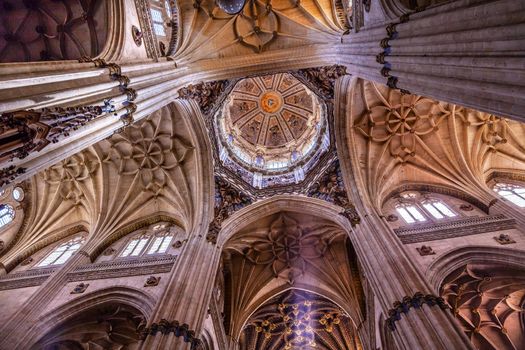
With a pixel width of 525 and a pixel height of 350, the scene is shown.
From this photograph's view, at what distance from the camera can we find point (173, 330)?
7359 millimetres

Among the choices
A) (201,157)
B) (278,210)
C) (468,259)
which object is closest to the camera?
(468,259)

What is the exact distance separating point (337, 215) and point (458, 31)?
8670 mm

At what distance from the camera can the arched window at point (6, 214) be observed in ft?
43.5

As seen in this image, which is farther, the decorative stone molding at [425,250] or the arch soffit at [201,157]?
the arch soffit at [201,157]

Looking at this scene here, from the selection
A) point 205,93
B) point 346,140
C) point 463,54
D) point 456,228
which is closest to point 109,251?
point 205,93

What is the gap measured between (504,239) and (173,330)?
10.3 m

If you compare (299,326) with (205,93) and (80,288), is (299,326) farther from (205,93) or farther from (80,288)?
(205,93)

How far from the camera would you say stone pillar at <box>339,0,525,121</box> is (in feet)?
14.5

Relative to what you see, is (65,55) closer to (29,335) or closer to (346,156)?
(29,335)

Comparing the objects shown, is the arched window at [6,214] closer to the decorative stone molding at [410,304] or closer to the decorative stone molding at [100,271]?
the decorative stone molding at [100,271]

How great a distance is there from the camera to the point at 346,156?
14586 millimetres

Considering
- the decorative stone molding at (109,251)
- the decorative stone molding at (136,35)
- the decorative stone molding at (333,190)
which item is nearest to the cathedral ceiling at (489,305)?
the decorative stone molding at (333,190)

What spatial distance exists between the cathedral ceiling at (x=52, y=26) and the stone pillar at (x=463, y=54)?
360 inches

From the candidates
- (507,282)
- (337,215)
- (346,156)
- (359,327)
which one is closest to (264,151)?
(346,156)
